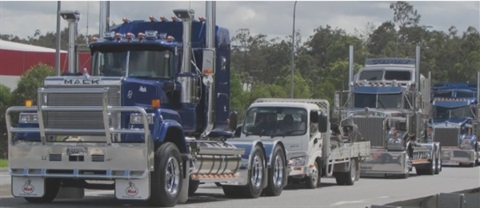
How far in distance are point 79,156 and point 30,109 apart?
1338mm

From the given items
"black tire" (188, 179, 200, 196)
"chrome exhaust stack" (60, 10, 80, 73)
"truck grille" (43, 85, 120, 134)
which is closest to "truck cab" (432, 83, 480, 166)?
"black tire" (188, 179, 200, 196)

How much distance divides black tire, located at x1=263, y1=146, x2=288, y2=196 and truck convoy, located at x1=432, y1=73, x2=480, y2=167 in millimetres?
25352

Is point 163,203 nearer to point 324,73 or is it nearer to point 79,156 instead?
point 79,156

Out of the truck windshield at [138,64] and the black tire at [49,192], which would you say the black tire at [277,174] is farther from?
the black tire at [49,192]

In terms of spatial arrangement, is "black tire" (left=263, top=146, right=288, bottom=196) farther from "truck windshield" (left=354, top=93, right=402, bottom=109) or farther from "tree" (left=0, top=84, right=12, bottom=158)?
"tree" (left=0, top=84, right=12, bottom=158)

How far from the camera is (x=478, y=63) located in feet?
307

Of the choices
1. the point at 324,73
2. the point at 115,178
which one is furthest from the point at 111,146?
the point at 324,73

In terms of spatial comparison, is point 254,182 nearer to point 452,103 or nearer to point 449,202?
point 449,202

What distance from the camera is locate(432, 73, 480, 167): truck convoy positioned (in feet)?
153

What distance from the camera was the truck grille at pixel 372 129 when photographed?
3381cm

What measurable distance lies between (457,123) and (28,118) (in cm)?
3363

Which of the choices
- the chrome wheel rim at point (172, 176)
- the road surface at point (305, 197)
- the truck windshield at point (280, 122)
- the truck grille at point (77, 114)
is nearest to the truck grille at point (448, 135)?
the road surface at point (305, 197)

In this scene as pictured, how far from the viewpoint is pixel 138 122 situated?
16.3 m

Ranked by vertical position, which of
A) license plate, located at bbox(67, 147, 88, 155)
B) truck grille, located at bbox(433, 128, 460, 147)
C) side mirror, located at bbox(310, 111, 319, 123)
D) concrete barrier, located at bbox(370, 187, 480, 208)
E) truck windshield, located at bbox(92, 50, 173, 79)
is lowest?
truck grille, located at bbox(433, 128, 460, 147)
